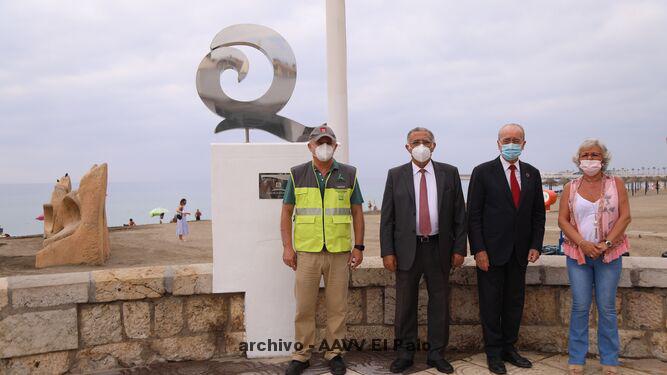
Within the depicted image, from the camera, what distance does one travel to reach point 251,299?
409cm

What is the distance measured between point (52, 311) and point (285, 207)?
6.37ft

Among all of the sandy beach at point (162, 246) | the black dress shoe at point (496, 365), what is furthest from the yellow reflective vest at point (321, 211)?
the sandy beach at point (162, 246)

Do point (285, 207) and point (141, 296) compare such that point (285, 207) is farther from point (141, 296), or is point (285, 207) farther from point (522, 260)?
point (522, 260)

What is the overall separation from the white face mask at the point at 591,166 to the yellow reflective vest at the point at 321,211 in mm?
1690

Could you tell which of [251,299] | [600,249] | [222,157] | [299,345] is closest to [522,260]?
[600,249]

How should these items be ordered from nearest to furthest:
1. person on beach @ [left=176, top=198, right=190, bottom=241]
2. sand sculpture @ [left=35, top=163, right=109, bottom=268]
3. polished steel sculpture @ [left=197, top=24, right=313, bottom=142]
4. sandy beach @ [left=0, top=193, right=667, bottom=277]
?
polished steel sculpture @ [left=197, top=24, right=313, bottom=142] → sand sculpture @ [left=35, top=163, right=109, bottom=268] → sandy beach @ [left=0, top=193, right=667, bottom=277] → person on beach @ [left=176, top=198, right=190, bottom=241]

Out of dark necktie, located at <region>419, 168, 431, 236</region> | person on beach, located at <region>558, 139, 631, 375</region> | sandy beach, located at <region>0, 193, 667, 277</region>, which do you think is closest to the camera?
person on beach, located at <region>558, 139, 631, 375</region>

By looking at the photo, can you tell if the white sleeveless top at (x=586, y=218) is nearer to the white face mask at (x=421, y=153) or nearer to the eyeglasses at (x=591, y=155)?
the eyeglasses at (x=591, y=155)

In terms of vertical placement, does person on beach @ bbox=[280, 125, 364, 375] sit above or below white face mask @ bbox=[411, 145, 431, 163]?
below

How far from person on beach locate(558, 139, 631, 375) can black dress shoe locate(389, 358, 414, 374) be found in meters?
1.19

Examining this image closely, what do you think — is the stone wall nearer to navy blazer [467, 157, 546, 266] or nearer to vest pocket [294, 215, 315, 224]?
navy blazer [467, 157, 546, 266]

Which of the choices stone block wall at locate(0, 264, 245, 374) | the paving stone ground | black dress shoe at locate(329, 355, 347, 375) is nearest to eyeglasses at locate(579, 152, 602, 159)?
the paving stone ground

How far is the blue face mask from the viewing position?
12.2ft

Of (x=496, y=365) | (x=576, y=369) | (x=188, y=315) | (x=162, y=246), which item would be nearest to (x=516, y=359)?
(x=496, y=365)
